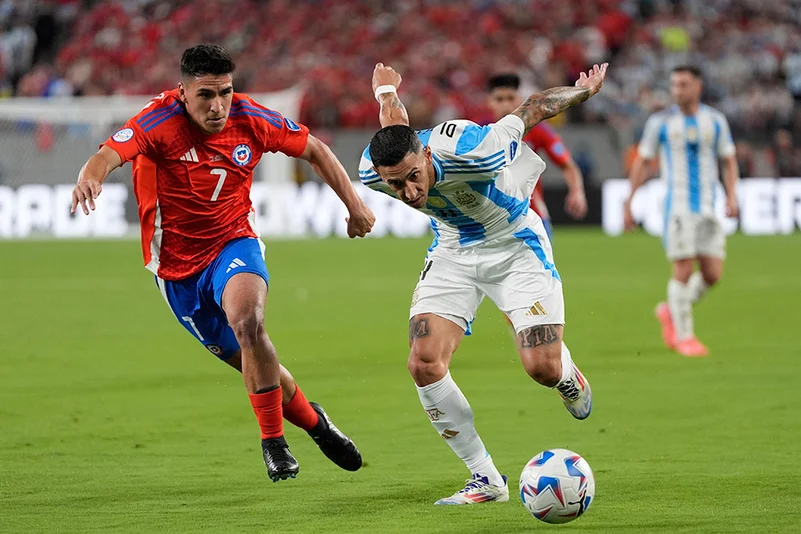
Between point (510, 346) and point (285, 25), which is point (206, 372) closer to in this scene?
point (510, 346)

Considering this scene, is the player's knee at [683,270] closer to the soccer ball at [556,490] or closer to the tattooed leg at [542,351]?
the tattooed leg at [542,351]

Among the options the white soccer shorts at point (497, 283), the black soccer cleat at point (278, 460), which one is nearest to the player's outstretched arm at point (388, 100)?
the white soccer shorts at point (497, 283)

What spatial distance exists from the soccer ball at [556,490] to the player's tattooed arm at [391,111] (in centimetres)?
197

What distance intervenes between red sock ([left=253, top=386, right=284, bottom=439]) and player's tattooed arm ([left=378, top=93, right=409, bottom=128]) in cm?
144

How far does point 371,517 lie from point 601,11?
25.0 meters

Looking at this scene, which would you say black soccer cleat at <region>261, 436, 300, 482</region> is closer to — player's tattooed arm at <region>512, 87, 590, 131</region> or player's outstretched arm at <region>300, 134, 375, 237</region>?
player's outstretched arm at <region>300, 134, 375, 237</region>

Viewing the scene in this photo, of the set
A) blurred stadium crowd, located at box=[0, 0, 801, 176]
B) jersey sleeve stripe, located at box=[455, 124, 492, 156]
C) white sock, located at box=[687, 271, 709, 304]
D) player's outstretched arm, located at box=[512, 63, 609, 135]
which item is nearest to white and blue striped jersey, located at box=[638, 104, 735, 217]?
white sock, located at box=[687, 271, 709, 304]

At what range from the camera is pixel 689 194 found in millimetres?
11484

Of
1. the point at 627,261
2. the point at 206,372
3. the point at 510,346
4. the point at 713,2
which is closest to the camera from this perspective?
the point at 206,372

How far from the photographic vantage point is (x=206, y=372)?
1071cm

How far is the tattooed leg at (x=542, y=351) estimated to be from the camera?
6.31m

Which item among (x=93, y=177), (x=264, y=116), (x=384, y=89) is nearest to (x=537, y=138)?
→ (x=384, y=89)

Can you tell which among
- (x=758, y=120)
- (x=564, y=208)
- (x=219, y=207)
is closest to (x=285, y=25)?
(x=564, y=208)

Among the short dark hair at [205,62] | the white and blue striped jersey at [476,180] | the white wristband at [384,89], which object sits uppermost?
the short dark hair at [205,62]
